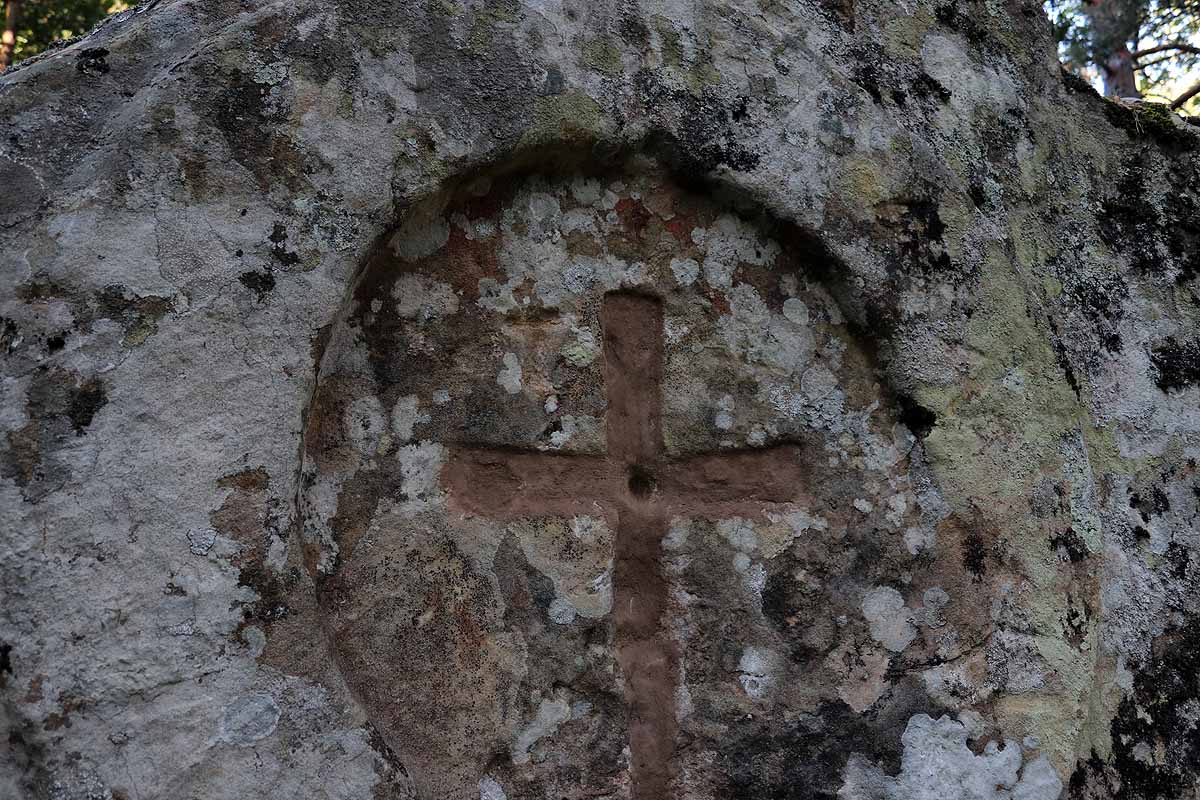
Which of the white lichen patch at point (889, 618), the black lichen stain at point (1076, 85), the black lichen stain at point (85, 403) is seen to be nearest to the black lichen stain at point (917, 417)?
the white lichen patch at point (889, 618)

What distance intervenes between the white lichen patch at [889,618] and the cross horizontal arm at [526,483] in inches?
20.8

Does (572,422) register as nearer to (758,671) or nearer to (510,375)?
(510,375)

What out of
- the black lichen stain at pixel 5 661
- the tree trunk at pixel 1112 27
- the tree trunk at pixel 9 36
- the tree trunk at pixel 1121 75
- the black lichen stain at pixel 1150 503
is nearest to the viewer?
the black lichen stain at pixel 5 661

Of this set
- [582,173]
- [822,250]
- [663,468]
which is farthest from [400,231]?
[822,250]

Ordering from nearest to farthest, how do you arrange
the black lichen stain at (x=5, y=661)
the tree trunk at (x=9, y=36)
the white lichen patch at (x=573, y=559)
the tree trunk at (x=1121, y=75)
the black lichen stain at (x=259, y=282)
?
1. the black lichen stain at (x=5, y=661)
2. the black lichen stain at (x=259, y=282)
3. the white lichen patch at (x=573, y=559)
4. the tree trunk at (x=9, y=36)
5. the tree trunk at (x=1121, y=75)

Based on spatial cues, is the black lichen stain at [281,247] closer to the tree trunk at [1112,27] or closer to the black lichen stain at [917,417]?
the black lichen stain at [917,417]

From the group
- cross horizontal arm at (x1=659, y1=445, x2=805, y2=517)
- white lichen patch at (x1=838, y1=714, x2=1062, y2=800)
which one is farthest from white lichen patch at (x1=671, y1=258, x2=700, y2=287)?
white lichen patch at (x1=838, y1=714, x2=1062, y2=800)

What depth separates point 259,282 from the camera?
5.34ft

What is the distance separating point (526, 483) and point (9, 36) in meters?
5.81

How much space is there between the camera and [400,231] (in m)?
1.81

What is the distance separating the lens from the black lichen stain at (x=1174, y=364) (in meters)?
2.24

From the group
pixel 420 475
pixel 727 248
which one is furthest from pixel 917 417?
pixel 420 475

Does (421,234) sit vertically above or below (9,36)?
above

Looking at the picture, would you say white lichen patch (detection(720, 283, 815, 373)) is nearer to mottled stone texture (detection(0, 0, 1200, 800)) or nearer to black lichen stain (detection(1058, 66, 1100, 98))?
mottled stone texture (detection(0, 0, 1200, 800))
